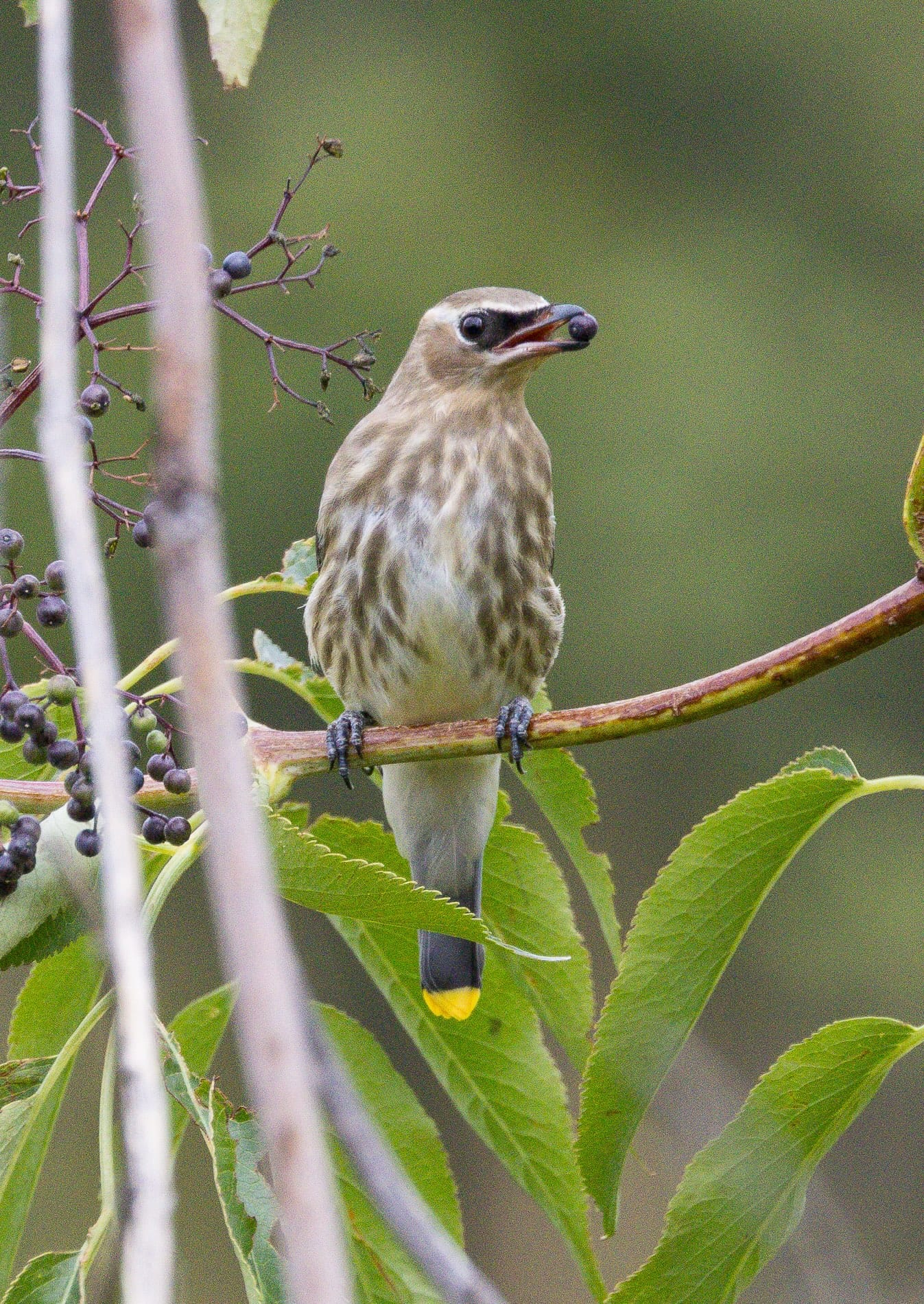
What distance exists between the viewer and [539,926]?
2.12 meters

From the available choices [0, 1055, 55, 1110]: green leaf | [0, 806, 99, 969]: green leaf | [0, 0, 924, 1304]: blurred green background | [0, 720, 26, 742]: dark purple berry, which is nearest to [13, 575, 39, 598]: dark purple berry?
[0, 720, 26, 742]: dark purple berry

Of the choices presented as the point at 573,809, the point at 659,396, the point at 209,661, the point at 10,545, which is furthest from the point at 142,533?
the point at 659,396

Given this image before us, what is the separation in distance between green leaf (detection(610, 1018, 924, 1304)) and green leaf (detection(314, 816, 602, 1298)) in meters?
0.28

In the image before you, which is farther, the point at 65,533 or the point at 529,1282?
the point at 529,1282

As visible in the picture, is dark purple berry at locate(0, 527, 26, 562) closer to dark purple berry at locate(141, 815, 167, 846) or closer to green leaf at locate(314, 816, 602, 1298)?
dark purple berry at locate(141, 815, 167, 846)

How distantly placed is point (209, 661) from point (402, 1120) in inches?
56.7

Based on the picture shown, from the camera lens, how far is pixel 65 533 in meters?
0.86

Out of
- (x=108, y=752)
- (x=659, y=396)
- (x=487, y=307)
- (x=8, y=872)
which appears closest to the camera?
(x=108, y=752)

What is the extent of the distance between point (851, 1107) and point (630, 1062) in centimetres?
20

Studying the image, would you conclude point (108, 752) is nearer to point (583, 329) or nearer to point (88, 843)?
point (88, 843)

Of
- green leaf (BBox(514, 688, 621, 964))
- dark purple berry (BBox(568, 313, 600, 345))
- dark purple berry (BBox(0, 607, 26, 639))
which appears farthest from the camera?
dark purple berry (BBox(568, 313, 600, 345))

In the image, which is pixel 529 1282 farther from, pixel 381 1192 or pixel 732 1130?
pixel 381 1192

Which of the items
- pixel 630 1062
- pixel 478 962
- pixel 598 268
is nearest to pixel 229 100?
pixel 598 268

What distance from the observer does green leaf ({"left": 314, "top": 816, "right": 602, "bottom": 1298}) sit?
196cm
